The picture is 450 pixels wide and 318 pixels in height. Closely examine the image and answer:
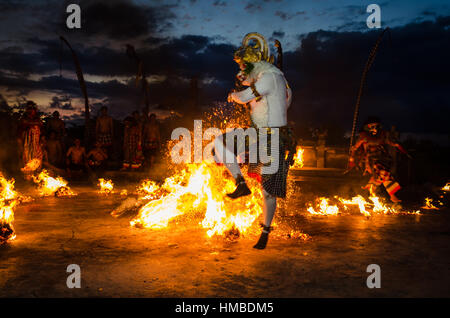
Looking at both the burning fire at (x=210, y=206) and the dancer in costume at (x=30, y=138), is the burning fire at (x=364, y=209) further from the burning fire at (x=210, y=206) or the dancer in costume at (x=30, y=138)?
the dancer in costume at (x=30, y=138)

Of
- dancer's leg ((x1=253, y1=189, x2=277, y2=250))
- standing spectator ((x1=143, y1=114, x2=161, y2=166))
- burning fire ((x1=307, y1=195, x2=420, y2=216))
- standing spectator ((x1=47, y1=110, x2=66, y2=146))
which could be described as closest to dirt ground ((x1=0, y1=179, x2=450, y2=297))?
dancer's leg ((x1=253, y1=189, x2=277, y2=250))

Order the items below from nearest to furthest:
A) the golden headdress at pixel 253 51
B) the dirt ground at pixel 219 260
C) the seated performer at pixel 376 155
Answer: the dirt ground at pixel 219 260, the golden headdress at pixel 253 51, the seated performer at pixel 376 155

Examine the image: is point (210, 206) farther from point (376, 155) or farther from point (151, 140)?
point (151, 140)

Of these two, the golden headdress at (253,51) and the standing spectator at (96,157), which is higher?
the golden headdress at (253,51)

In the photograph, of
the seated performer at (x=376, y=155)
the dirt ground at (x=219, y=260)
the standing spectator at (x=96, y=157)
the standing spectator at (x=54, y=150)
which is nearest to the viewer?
the dirt ground at (x=219, y=260)

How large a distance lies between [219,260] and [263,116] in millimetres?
1747

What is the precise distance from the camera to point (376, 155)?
318 inches

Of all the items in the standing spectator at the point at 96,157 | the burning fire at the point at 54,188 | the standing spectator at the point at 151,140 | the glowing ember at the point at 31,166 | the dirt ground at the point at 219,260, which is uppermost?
the standing spectator at the point at 151,140

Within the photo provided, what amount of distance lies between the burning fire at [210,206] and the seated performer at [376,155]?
3.43 m

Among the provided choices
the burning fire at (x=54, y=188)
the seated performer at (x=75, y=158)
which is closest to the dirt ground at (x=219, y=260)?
the burning fire at (x=54, y=188)

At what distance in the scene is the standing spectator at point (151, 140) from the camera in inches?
563

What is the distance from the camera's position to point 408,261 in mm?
3836

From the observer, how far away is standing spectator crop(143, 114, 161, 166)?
14289 millimetres

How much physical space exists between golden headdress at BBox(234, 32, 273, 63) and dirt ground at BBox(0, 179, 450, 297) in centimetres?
232
